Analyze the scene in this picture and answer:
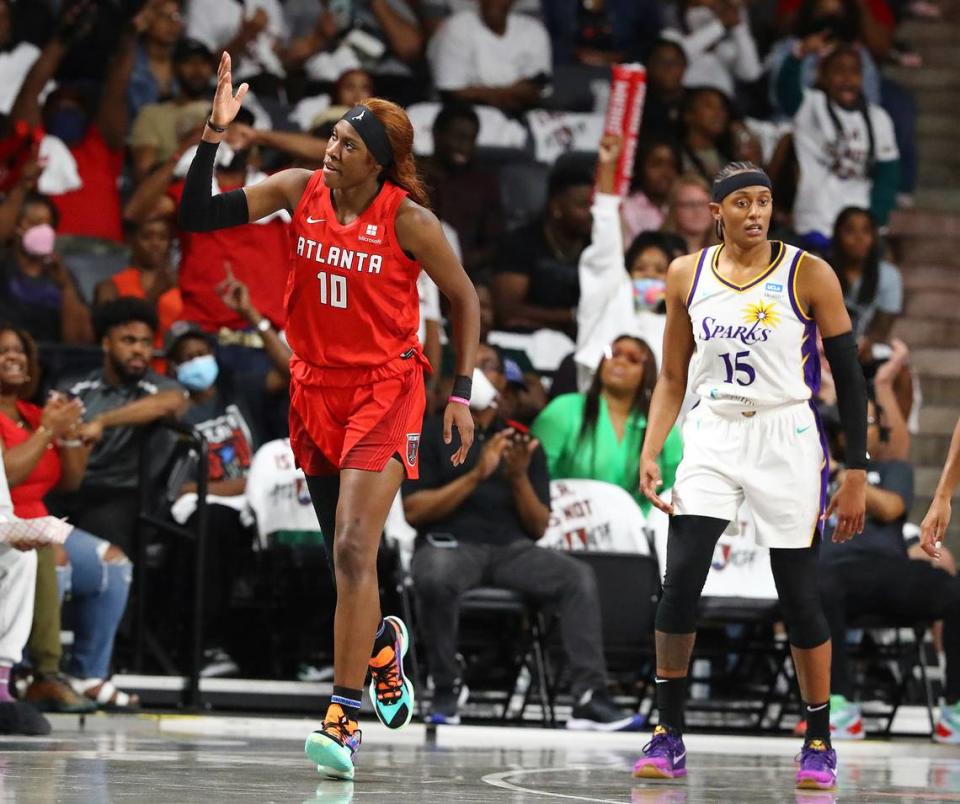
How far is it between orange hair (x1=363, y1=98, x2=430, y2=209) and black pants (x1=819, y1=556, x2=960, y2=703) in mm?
4029

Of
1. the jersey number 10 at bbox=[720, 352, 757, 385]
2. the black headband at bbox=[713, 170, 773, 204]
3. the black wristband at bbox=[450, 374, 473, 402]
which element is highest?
the black headband at bbox=[713, 170, 773, 204]

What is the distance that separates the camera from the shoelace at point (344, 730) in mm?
5734

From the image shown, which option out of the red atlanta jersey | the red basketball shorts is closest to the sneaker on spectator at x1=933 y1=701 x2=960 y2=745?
the red basketball shorts

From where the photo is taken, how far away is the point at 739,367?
20.9 feet

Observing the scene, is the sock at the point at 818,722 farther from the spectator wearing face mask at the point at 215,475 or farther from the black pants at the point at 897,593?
the spectator wearing face mask at the point at 215,475

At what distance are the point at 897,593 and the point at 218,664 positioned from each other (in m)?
3.44

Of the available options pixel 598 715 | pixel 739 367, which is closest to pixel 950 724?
pixel 598 715

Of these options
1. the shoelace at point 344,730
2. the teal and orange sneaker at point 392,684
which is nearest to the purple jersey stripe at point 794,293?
the teal and orange sneaker at point 392,684

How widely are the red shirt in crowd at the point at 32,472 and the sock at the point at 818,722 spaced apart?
11.8ft

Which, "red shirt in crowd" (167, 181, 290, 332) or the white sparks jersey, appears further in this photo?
"red shirt in crowd" (167, 181, 290, 332)

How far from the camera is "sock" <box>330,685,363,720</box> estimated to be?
5777mm

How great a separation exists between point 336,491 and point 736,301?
146cm

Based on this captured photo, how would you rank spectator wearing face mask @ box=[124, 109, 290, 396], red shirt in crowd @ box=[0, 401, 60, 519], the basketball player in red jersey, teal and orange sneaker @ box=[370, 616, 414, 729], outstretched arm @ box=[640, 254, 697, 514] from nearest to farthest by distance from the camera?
the basketball player in red jersey, teal and orange sneaker @ box=[370, 616, 414, 729], outstretched arm @ box=[640, 254, 697, 514], red shirt in crowd @ box=[0, 401, 60, 519], spectator wearing face mask @ box=[124, 109, 290, 396]

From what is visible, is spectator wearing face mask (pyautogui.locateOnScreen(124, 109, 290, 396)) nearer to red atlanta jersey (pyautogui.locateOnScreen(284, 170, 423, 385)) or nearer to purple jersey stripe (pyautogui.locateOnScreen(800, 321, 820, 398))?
red atlanta jersey (pyautogui.locateOnScreen(284, 170, 423, 385))
